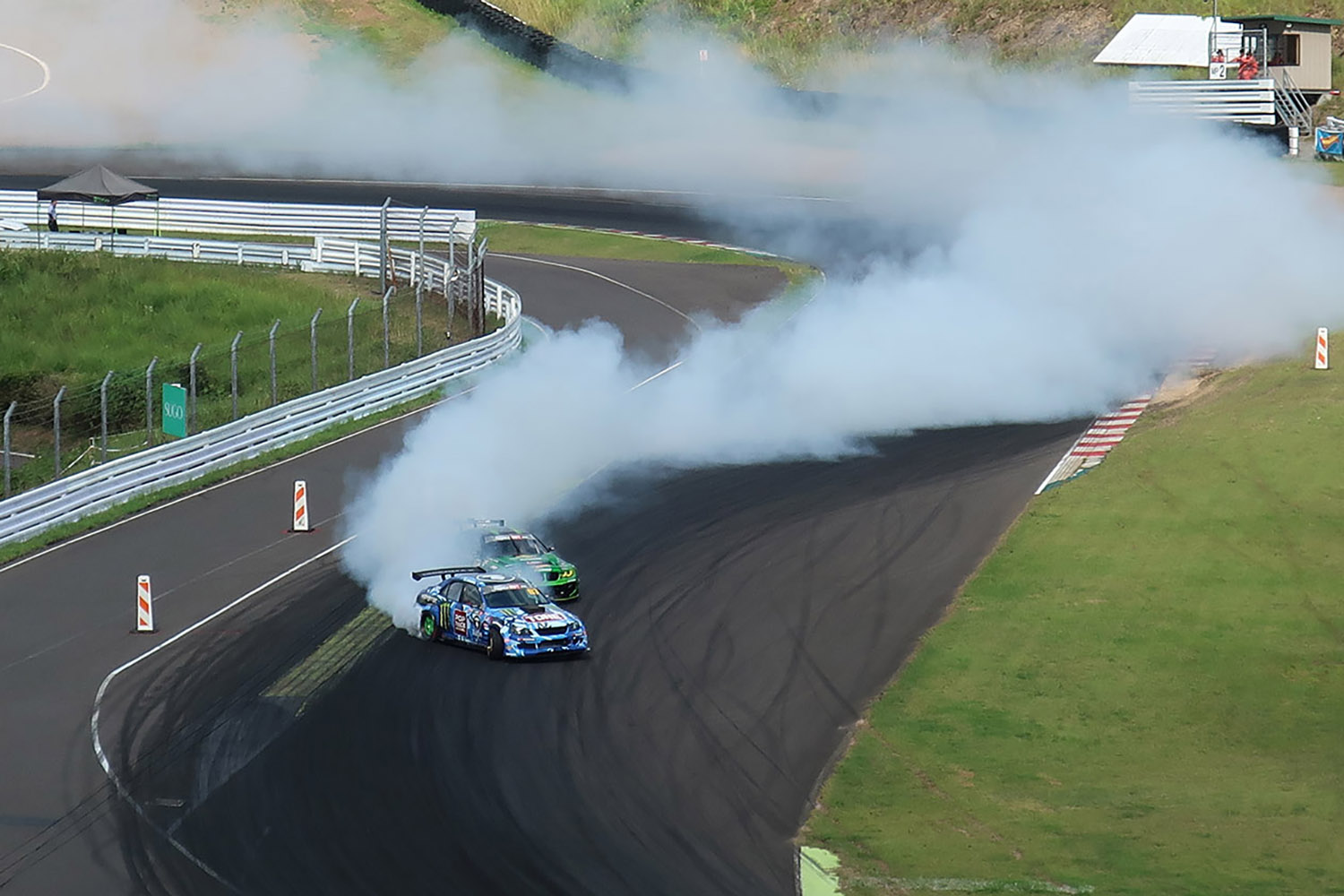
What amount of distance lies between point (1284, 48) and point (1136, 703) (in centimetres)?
4605

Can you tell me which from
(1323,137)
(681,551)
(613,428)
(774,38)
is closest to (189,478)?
(613,428)

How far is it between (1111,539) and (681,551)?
23.9 feet

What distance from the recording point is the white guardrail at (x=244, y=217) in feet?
206

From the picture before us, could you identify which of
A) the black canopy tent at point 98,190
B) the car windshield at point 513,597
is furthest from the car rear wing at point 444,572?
the black canopy tent at point 98,190

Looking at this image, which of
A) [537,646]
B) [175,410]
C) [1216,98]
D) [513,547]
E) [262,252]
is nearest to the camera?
[537,646]

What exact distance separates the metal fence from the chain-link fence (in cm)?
4

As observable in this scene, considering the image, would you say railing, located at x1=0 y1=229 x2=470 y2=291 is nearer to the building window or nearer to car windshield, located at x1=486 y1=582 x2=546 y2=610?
car windshield, located at x1=486 y1=582 x2=546 y2=610

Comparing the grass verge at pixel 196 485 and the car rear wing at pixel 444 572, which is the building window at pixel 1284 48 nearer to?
the grass verge at pixel 196 485

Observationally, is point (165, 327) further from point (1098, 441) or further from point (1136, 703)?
point (1136, 703)

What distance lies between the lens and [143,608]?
2753cm

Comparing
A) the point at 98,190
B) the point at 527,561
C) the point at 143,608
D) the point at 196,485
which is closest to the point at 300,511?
the point at 196,485

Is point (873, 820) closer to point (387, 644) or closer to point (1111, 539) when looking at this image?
point (387, 644)

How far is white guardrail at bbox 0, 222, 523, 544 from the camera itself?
3373cm

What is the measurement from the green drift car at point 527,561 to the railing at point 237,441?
9.22 m
